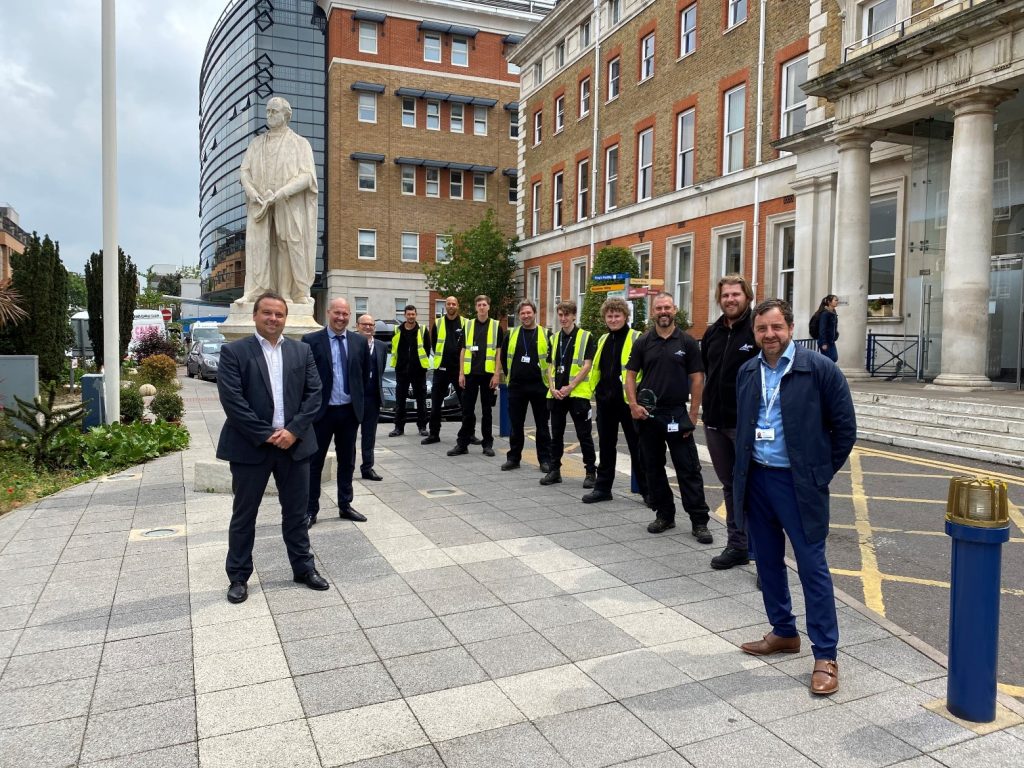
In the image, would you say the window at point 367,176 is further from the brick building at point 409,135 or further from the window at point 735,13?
the window at point 735,13

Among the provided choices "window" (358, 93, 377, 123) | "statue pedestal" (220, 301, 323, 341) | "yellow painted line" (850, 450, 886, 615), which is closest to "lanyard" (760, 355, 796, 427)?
"yellow painted line" (850, 450, 886, 615)

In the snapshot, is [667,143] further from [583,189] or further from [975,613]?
[975,613]

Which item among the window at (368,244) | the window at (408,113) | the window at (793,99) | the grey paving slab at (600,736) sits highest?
the window at (408,113)

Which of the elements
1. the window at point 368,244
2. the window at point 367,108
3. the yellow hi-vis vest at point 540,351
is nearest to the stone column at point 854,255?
the yellow hi-vis vest at point 540,351

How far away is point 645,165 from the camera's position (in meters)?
27.7

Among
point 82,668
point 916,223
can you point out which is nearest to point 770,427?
point 82,668

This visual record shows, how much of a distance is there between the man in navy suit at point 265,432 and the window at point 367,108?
42787 millimetres

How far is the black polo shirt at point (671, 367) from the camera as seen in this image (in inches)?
248

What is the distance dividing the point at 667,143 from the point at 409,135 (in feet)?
76.9

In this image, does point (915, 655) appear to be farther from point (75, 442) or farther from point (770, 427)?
point (75, 442)

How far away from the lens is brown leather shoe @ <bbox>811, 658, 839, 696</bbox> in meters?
3.55

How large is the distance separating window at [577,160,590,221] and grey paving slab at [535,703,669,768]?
29.7 metres

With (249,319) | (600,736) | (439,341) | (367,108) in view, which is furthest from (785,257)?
(367,108)

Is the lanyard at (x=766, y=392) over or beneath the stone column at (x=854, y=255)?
beneath
